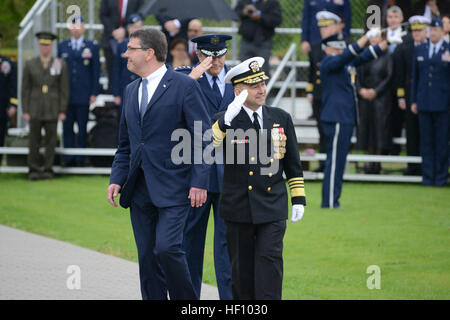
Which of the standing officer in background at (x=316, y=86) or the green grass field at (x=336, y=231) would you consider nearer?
the green grass field at (x=336, y=231)

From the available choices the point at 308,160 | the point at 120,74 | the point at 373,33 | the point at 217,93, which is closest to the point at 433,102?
the point at 308,160

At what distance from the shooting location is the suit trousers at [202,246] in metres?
7.11

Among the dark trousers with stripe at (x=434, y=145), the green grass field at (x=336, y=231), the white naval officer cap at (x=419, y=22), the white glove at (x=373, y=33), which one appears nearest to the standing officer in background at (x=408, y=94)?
the white naval officer cap at (x=419, y=22)

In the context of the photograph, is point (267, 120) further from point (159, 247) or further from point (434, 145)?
point (434, 145)

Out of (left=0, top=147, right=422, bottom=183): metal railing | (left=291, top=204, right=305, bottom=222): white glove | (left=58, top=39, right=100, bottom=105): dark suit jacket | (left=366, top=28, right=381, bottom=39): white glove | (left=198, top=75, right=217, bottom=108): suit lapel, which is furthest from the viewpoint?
(left=58, top=39, right=100, bottom=105): dark suit jacket

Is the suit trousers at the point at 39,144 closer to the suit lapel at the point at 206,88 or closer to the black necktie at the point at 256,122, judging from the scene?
the suit lapel at the point at 206,88

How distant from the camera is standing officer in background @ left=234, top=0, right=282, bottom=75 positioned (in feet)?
50.2

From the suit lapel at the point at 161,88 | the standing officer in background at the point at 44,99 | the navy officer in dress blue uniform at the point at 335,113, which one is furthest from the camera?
the standing officer in background at the point at 44,99

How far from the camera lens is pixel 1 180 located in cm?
1472

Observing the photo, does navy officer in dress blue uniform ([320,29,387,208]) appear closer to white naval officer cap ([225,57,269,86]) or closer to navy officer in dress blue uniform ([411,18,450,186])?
navy officer in dress blue uniform ([411,18,450,186])

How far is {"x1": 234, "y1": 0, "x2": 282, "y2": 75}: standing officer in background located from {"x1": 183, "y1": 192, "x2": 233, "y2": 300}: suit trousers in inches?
330

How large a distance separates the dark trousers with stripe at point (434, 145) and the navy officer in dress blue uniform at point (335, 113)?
2594mm

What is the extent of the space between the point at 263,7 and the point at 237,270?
9.97 metres

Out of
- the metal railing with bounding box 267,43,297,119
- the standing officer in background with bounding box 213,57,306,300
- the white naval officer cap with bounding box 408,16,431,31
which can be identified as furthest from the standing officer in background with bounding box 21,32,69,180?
the standing officer in background with bounding box 213,57,306,300
